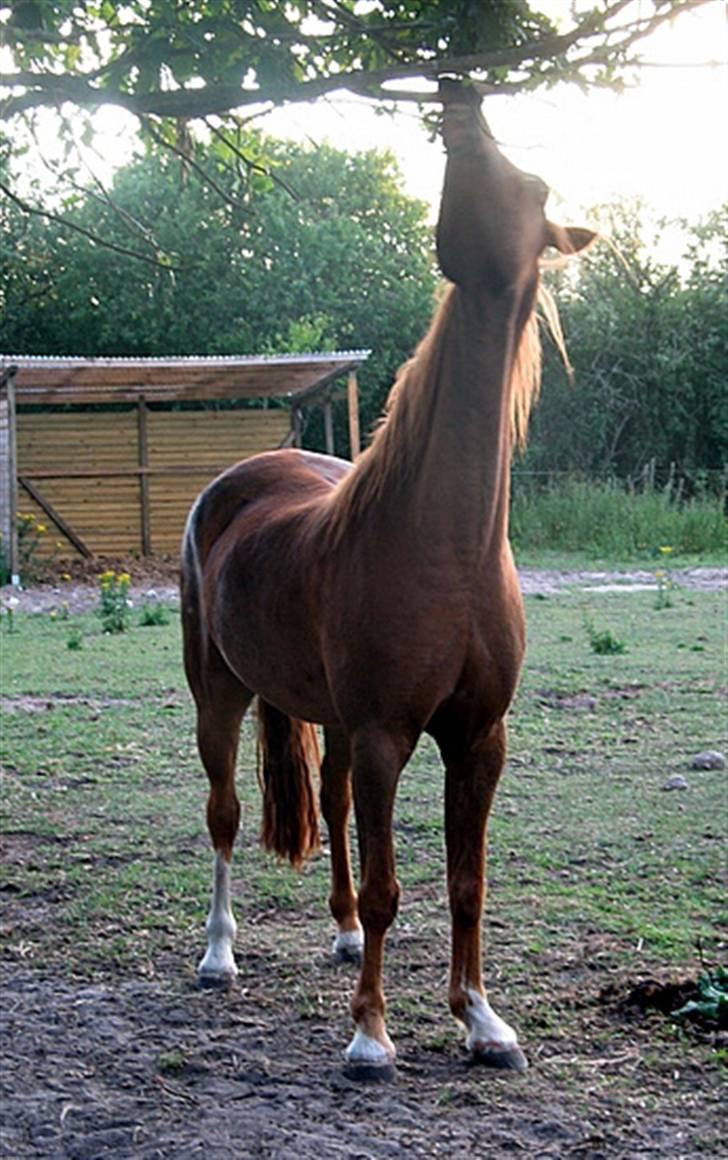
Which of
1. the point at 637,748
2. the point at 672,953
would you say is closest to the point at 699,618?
the point at 637,748

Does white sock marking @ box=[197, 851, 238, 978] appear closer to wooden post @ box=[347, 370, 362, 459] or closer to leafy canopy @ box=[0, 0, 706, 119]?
leafy canopy @ box=[0, 0, 706, 119]

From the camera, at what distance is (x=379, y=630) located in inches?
127

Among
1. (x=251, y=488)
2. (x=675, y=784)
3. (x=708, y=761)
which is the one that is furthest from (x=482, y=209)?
(x=708, y=761)

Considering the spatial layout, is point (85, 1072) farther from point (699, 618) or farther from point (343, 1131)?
point (699, 618)

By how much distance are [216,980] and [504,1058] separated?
1.03m

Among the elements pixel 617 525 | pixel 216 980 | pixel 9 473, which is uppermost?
pixel 216 980

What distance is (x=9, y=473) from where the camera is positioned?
18.4 metres

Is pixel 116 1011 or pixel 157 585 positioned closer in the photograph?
pixel 116 1011

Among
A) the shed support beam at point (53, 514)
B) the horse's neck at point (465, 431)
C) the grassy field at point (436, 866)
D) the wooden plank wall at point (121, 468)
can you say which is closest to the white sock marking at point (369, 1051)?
the grassy field at point (436, 866)

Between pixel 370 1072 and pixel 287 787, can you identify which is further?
pixel 287 787

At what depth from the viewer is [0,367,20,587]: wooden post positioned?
57.5ft

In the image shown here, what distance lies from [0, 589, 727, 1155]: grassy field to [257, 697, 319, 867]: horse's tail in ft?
0.92

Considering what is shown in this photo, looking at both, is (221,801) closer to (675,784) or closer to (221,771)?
(221,771)

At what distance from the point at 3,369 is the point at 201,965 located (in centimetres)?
1486
